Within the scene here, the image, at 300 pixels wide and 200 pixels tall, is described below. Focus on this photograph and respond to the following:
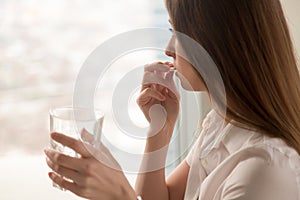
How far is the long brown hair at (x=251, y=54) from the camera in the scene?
1023 mm

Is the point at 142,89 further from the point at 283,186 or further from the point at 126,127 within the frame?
the point at 283,186

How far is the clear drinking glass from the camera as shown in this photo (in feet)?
2.98

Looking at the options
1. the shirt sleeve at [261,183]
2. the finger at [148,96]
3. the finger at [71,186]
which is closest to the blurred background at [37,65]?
the finger at [148,96]

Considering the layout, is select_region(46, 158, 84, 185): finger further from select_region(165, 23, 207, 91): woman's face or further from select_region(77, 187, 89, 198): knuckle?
select_region(165, 23, 207, 91): woman's face

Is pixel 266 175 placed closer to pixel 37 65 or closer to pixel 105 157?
pixel 105 157

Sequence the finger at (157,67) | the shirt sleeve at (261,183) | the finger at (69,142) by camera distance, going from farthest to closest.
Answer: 1. the finger at (157,67)
2. the shirt sleeve at (261,183)
3. the finger at (69,142)

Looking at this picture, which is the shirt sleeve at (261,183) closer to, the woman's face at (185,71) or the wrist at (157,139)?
the woman's face at (185,71)

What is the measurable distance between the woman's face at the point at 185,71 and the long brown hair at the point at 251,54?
68 mm

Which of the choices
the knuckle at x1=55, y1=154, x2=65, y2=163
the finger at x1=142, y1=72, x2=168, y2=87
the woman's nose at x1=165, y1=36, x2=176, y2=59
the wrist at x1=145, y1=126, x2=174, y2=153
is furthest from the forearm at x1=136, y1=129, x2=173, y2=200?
the knuckle at x1=55, y1=154, x2=65, y2=163

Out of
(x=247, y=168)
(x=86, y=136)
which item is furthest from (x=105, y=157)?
(x=247, y=168)

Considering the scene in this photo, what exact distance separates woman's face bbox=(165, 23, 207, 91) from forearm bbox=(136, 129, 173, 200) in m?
0.19

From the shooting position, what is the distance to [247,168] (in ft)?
3.26

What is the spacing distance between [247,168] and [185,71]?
24cm

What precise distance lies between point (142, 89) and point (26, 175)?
0.36m
